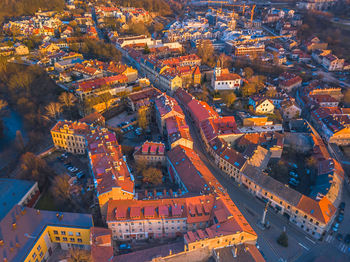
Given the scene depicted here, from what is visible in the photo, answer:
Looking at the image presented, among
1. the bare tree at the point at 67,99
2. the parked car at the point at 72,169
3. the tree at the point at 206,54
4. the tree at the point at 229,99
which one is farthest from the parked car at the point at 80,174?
the tree at the point at 206,54

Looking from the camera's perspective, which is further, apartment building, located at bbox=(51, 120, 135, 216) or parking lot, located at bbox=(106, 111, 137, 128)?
parking lot, located at bbox=(106, 111, 137, 128)

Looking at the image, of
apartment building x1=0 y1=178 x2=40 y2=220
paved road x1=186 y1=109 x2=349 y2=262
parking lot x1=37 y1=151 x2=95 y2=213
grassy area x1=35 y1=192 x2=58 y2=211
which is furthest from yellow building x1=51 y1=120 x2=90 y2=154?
paved road x1=186 y1=109 x2=349 y2=262

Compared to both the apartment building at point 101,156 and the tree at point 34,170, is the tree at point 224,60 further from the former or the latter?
the tree at point 34,170

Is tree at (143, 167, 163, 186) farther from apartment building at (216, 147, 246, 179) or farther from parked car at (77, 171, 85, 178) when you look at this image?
apartment building at (216, 147, 246, 179)

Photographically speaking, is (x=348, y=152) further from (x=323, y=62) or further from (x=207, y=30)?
(x=207, y=30)

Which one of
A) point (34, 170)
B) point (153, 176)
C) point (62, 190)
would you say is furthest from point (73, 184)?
point (153, 176)

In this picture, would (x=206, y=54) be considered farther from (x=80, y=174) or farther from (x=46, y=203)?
(x=46, y=203)
